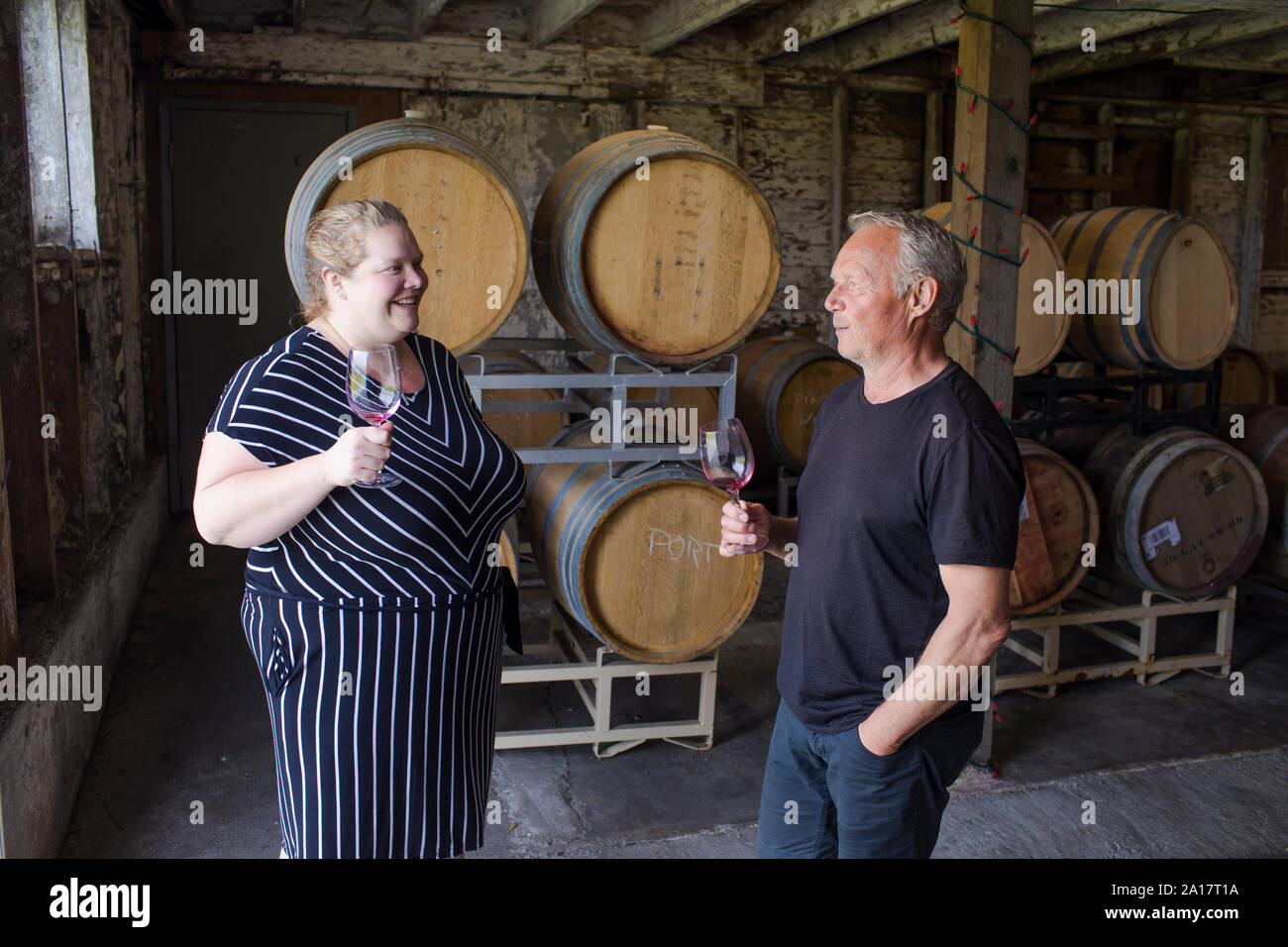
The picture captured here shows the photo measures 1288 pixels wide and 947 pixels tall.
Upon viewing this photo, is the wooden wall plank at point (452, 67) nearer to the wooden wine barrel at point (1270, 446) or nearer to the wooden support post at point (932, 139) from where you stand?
the wooden support post at point (932, 139)

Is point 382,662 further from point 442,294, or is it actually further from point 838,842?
point 442,294

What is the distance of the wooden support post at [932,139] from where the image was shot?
8180 mm

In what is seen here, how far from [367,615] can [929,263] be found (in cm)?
116

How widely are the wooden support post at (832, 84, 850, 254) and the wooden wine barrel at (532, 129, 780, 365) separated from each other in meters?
4.71

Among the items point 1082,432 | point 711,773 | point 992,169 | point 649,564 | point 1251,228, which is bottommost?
point 711,773

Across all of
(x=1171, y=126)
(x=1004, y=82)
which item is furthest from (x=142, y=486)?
(x=1171, y=126)

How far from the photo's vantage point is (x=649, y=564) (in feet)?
11.7

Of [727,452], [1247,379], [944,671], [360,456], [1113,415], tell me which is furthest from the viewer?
[1247,379]

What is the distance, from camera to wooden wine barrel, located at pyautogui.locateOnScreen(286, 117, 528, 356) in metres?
3.25

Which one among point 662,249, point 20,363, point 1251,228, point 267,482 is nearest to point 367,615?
point 267,482

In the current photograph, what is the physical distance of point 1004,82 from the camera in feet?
11.0

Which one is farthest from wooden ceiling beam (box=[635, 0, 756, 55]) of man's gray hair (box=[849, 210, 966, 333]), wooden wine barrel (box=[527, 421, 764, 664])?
man's gray hair (box=[849, 210, 966, 333])

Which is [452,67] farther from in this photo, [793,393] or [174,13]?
[793,393]
